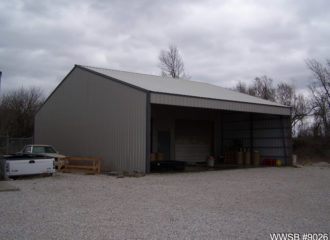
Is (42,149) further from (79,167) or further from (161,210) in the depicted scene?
(161,210)

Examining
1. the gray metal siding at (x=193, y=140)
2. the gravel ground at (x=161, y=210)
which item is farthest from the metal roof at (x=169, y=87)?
the gravel ground at (x=161, y=210)

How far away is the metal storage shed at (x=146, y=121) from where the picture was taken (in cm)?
1590

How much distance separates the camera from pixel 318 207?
8469 mm

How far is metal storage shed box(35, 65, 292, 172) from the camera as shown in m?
15.9

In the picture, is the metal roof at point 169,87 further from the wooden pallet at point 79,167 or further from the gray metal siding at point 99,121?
the wooden pallet at point 79,167

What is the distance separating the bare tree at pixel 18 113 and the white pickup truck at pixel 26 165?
63.6ft

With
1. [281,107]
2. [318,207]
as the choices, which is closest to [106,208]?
[318,207]

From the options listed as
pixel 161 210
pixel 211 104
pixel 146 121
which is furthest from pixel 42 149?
pixel 161 210

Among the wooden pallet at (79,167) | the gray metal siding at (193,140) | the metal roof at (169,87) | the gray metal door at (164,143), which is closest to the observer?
the wooden pallet at (79,167)

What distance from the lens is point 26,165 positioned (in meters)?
13.8

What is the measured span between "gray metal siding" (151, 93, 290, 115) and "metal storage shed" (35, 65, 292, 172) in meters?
0.05

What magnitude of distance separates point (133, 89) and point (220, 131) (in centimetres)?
1226

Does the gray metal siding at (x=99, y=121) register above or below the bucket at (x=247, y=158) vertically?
A: above

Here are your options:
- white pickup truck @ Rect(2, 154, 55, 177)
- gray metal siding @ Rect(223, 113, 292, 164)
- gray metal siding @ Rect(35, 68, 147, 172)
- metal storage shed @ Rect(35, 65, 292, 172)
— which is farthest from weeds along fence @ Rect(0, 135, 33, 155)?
gray metal siding @ Rect(223, 113, 292, 164)
